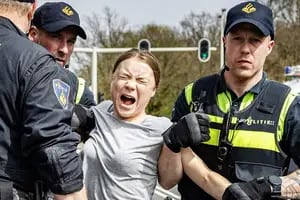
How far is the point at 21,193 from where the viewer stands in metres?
3.01

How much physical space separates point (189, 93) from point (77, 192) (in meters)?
0.97

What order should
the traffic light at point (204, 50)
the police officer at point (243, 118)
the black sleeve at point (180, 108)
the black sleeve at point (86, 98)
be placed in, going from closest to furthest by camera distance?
the police officer at point (243, 118)
the black sleeve at point (180, 108)
the black sleeve at point (86, 98)
the traffic light at point (204, 50)

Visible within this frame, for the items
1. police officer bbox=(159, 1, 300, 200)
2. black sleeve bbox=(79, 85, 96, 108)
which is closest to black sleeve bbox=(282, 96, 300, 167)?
police officer bbox=(159, 1, 300, 200)

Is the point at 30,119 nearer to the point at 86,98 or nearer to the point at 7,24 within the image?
the point at 7,24

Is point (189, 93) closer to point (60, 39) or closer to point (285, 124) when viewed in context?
point (285, 124)

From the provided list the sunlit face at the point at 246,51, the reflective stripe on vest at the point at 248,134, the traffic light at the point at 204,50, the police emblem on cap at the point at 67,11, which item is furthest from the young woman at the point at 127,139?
the traffic light at the point at 204,50

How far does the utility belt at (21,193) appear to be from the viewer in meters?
2.93

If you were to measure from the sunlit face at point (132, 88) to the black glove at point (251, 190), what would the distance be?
2.24ft

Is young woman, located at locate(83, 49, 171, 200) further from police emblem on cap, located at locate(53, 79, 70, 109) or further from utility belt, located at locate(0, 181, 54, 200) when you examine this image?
police emblem on cap, located at locate(53, 79, 70, 109)

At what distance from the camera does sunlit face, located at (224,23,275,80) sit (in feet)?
11.4

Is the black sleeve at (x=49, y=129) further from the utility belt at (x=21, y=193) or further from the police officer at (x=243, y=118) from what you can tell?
the police officer at (x=243, y=118)


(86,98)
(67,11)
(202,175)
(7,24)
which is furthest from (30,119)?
(86,98)

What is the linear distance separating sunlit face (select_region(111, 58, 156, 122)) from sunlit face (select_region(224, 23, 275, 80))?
0.47 meters

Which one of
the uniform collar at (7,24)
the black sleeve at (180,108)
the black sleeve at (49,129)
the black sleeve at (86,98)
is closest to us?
the black sleeve at (49,129)
